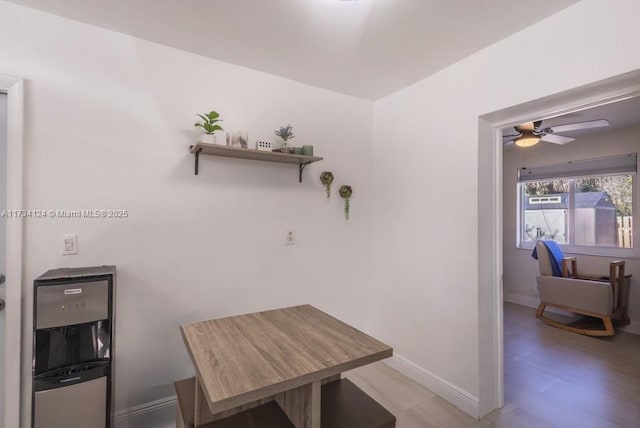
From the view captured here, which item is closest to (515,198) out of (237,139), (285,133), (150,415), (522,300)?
(522,300)

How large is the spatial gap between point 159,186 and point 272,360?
4.61 feet

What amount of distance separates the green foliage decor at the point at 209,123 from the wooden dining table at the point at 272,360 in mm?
1205

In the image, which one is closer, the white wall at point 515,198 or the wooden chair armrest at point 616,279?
the wooden chair armrest at point 616,279

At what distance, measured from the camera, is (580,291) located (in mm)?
3590

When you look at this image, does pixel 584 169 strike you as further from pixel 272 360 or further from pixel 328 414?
pixel 272 360

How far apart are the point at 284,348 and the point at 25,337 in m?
1.49

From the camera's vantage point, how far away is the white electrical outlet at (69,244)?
1698 mm

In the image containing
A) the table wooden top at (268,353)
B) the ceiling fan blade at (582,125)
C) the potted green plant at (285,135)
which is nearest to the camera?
the table wooden top at (268,353)

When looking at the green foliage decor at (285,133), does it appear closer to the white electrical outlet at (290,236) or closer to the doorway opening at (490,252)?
the white electrical outlet at (290,236)

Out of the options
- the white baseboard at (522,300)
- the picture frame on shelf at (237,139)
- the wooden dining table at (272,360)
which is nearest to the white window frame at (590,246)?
the white baseboard at (522,300)

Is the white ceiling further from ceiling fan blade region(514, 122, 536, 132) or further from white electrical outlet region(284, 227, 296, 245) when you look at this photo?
ceiling fan blade region(514, 122, 536, 132)

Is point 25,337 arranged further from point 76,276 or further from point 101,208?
point 101,208

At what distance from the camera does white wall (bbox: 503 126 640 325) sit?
3.68 m

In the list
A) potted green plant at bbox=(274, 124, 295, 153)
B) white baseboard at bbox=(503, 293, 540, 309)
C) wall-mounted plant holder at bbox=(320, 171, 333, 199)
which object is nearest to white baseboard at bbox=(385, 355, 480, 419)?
wall-mounted plant holder at bbox=(320, 171, 333, 199)
